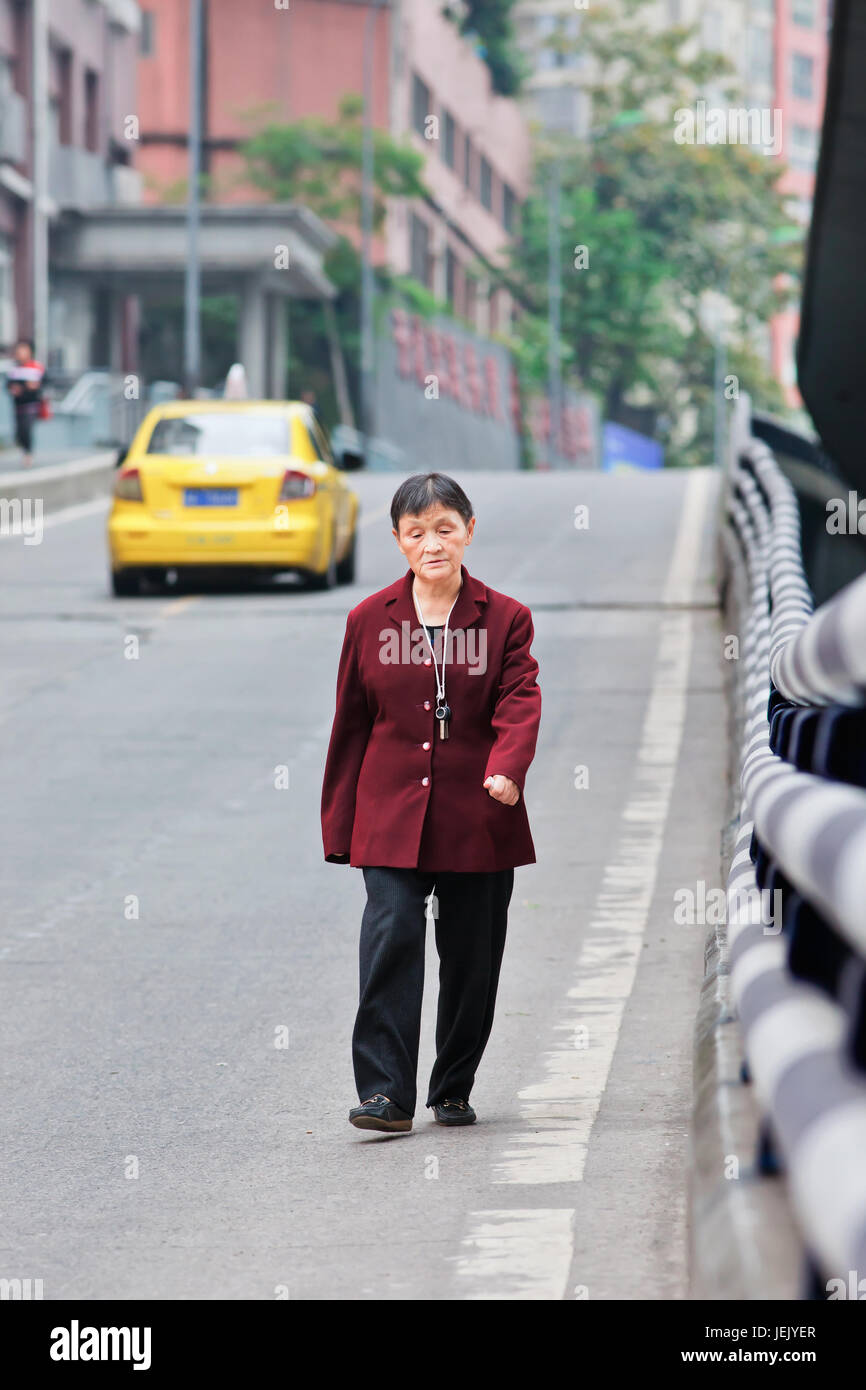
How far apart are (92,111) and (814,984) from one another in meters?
53.9

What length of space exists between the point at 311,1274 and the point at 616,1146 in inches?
49.8

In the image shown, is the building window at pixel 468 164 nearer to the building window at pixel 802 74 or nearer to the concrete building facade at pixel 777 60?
the concrete building facade at pixel 777 60

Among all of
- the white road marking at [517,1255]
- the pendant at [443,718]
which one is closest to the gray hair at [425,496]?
the pendant at [443,718]

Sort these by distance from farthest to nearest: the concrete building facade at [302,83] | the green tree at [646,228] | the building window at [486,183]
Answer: the building window at [486,183]
the green tree at [646,228]
the concrete building facade at [302,83]

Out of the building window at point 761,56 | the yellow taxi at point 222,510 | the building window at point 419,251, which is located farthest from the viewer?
the building window at point 761,56

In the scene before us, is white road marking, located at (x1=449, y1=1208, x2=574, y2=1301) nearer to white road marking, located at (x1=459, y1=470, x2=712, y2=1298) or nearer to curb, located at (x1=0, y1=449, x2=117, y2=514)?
white road marking, located at (x1=459, y1=470, x2=712, y2=1298)

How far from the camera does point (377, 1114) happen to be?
5977mm

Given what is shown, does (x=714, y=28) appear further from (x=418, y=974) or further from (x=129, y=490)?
(x=418, y=974)

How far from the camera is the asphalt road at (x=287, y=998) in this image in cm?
511

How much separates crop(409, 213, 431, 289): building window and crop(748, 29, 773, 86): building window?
268 feet

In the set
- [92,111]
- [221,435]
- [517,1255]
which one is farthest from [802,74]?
[517,1255]

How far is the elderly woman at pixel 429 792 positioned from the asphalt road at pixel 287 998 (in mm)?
285
